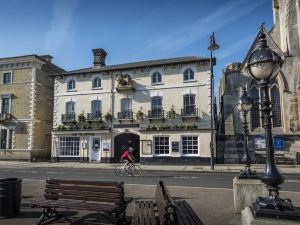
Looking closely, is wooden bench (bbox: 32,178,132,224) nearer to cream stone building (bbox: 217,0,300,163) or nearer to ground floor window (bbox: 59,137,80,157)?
cream stone building (bbox: 217,0,300,163)

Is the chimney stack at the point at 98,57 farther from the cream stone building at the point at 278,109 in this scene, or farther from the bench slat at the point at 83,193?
the bench slat at the point at 83,193

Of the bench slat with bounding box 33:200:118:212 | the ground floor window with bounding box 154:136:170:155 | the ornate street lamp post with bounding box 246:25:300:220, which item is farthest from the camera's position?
the ground floor window with bounding box 154:136:170:155

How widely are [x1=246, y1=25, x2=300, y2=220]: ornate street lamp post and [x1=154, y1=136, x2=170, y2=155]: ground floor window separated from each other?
2047cm

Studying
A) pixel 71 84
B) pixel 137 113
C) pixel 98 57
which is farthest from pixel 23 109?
pixel 137 113

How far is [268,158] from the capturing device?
4520mm

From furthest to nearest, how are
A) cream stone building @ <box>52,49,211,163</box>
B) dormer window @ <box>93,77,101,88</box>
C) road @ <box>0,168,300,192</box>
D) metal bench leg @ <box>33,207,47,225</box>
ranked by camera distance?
1. dormer window @ <box>93,77,101,88</box>
2. cream stone building @ <box>52,49,211,163</box>
3. road @ <box>0,168,300,192</box>
4. metal bench leg @ <box>33,207,47,225</box>

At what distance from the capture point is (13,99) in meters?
30.9

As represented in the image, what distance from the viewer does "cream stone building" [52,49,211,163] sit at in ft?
80.8

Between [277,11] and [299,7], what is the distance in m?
7.40

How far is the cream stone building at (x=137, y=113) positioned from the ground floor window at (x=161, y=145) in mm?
94

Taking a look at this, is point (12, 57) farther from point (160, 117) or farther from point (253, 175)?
point (253, 175)

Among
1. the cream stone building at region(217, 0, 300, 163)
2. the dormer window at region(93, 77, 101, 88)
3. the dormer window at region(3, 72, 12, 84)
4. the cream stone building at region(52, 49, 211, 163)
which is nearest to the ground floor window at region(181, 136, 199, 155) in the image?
the cream stone building at region(52, 49, 211, 163)

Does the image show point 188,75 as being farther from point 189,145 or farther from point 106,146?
point 106,146

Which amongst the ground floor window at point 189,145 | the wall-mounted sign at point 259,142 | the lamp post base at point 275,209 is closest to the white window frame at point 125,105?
the ground floor window at point 189,145
